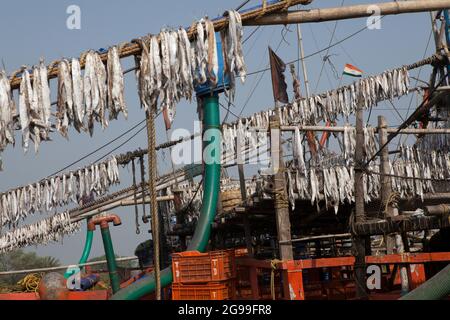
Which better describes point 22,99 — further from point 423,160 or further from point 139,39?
point 423,160

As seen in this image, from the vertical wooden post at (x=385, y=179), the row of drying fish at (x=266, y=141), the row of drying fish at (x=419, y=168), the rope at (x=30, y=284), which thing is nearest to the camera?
the vertical wooden post at (x=385, y=179)

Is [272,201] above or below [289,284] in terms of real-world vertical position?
A: above

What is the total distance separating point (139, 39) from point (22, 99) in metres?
1.92

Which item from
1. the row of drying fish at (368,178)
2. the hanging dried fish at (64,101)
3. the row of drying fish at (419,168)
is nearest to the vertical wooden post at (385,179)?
the row of drying fish at (368,178)

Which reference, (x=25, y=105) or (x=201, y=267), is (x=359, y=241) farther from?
(x=25, y=105)

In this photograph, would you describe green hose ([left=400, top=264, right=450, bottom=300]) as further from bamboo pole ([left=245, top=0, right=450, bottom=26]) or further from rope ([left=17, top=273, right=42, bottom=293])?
rope ([left=17, top=273, right=42, bottom=293])

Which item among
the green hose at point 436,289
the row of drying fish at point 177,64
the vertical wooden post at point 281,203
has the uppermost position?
the row of drying fish at point 177,64

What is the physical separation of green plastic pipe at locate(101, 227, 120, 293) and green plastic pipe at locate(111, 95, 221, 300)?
4.35 m

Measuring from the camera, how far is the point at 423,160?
605 inches

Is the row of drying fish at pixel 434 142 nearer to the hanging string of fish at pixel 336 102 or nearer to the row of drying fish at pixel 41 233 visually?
the hanging string of fish at pixel 336 102

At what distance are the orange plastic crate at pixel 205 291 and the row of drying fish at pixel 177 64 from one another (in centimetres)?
455

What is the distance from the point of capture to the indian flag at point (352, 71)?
23266 mm

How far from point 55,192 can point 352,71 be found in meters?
11.4
